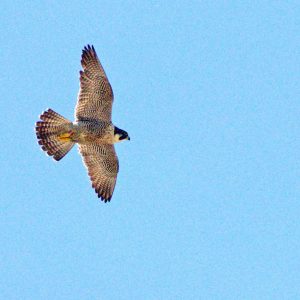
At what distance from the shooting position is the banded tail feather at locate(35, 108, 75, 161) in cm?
2216

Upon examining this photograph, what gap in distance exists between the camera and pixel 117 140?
2270cm

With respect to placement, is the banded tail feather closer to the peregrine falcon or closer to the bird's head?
the peregrine falcon

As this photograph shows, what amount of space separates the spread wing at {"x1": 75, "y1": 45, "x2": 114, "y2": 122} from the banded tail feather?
1.04 ft

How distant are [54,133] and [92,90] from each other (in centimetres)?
102

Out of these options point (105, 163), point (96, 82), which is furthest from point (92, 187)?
point (96, 82)

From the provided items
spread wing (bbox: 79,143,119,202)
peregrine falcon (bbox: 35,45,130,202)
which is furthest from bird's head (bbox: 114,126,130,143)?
spread wing (bbox: 79,143,119,202)

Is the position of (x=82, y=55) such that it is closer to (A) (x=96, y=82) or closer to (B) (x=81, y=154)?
(A) (x=96, y=82)

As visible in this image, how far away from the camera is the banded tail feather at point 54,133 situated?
22.2 m

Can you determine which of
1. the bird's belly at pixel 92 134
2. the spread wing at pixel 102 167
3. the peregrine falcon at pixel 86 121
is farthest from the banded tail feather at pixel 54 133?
the spread wing at pixel 102 167

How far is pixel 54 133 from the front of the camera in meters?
22.2

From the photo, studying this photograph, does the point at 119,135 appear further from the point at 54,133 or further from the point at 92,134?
the point at 54,133

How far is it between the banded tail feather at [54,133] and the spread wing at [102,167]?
29.4 inches

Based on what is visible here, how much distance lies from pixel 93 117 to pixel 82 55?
1.13 metres

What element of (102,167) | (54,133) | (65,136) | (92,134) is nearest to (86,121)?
(92,134)
